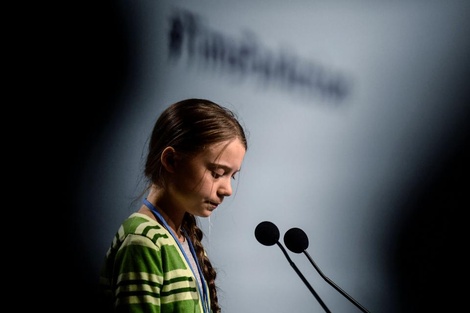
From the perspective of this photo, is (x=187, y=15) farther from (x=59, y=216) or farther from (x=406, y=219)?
(x=406, y=219)

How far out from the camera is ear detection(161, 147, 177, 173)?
873 millimetres

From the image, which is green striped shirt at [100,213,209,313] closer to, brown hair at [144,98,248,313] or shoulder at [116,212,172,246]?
shoulder at [116,212,172,246]

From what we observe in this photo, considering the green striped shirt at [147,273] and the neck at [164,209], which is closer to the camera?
A: the green striped shirt at [147,273]

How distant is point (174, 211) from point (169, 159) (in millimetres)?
105

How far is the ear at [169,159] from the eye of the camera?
87 centimetres

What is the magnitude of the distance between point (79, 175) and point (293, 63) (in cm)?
61

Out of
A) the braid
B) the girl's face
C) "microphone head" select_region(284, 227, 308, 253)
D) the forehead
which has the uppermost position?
the forehead

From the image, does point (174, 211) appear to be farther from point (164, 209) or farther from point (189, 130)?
point (189, 130)

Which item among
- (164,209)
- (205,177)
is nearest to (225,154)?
(205,177)

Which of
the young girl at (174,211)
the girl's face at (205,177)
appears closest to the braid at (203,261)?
the young girl at (174,211)

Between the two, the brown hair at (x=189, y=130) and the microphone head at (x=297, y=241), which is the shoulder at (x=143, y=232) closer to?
the brown hair at (x=189, y=130)

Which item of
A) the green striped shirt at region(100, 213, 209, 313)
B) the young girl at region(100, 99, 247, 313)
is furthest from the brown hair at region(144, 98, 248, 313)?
the green striped shirt at region(100, 213, 209, 313)

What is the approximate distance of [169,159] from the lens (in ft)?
2.88

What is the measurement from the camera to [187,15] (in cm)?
113
